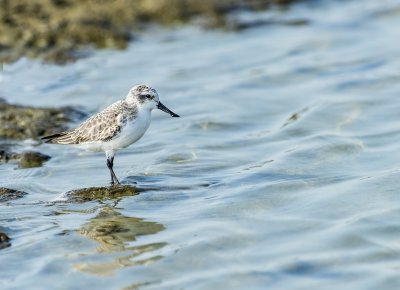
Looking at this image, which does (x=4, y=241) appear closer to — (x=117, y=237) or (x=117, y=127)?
(x=117, y=237)

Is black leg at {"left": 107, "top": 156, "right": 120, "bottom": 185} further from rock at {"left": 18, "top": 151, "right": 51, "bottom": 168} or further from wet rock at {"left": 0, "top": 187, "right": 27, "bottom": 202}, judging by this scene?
rock at {"left": 18, "top": 151, "right": 51, "bottom": 168}

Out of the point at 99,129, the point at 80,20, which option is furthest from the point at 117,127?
the point at 80,20

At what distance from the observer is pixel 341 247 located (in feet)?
26.1

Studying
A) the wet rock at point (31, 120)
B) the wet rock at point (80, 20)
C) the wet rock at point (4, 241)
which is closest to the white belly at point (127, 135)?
the wet rock at point (31, 120)

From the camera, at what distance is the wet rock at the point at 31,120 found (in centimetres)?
1150

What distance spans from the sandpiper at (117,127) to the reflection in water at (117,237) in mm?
921

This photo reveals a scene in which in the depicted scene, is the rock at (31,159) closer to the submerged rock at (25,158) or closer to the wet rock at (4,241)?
the submerged rock at (25,158)

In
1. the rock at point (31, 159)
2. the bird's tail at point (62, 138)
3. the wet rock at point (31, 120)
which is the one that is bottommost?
the rock at point (31, 159)

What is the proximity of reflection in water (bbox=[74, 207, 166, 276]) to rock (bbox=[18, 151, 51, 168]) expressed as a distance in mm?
1805

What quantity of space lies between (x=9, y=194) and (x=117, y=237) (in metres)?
1.67

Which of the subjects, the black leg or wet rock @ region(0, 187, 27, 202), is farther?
the black leg

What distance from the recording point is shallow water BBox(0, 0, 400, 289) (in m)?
7.65

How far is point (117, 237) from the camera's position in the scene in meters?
8.47

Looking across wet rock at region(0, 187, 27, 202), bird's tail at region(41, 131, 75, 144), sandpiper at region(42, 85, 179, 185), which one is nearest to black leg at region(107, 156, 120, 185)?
sandpiper at region(42, 85, 179, 185)
